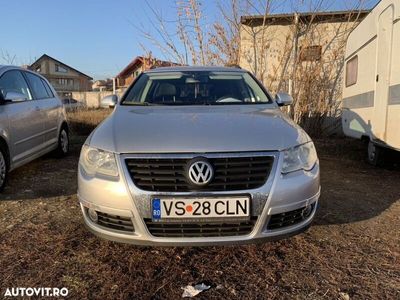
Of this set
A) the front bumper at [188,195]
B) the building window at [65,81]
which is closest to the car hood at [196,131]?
the front bumper at [188,195]

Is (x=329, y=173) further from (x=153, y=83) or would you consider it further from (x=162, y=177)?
(x=162, y=177)

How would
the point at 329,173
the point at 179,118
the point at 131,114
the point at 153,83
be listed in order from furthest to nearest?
the point at 329,173 < the point at 153,83 < the point at 131,114 < the point at 179,118

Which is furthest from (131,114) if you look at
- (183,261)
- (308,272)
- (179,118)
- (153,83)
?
(308,272)

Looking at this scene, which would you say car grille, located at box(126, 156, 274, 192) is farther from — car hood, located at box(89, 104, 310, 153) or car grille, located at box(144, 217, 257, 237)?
car grille, located at box(144, 217, 257, 237)

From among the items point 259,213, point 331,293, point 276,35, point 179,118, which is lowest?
point 331,293

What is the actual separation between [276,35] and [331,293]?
1038 centimetres

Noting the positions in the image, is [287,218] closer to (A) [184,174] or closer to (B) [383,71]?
(A) [184,174]

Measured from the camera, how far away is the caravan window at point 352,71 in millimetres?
7179

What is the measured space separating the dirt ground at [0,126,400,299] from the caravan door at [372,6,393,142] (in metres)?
1.53

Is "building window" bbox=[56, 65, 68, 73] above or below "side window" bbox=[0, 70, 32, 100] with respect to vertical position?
above

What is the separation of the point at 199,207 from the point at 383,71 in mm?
4096

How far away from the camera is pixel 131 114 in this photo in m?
3.49

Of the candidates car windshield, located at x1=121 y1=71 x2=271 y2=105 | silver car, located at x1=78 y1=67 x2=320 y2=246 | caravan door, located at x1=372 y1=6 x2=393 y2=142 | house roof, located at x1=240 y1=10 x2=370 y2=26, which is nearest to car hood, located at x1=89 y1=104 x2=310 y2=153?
silver car, located at x1=78 y1=67 x2=320 y2=246

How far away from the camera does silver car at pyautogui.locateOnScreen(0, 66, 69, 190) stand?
4.88 m
